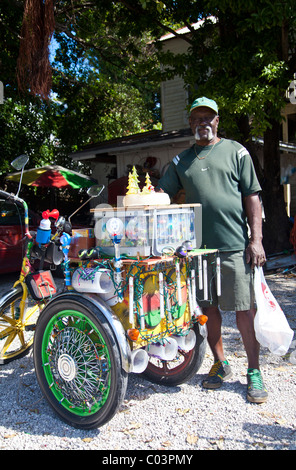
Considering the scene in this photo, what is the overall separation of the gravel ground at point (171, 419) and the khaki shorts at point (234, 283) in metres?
0.70

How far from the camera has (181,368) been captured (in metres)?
3.21

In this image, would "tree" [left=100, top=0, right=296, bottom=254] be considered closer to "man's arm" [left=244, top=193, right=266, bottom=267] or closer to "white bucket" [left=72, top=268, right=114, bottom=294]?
"man's arm" [left=244, top=193, right=266, bottom=267]

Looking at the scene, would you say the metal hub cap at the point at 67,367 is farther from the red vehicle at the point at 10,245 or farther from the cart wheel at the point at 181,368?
the red vehicle at the point at 10,245

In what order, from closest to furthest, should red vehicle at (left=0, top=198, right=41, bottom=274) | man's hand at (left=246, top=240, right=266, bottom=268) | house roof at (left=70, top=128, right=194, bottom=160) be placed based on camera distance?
man's hand at (left=246, top=240, right=266, bottom=268) < red vehicle at (left=0, top=198, right=41, bottom=274) < house roof at (left=70, top=128, right=194, bottom=160)

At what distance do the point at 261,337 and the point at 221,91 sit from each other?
197 inches

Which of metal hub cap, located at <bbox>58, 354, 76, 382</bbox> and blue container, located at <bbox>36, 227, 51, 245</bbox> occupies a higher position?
blue container, located at <bbox>36, 227, 51, 245</bbox>

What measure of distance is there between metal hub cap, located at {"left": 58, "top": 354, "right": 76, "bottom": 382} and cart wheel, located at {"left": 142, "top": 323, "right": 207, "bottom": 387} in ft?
2.53

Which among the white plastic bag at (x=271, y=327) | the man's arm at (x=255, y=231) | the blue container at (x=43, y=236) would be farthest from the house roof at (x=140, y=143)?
the white plastic bag at (x=271, y=327)

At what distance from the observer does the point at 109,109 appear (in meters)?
15.0

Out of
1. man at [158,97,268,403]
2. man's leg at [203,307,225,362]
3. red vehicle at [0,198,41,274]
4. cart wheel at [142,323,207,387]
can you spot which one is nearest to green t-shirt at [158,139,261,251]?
man at [158,97,268,403]

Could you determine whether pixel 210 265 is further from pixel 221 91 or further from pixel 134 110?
pixel 134 110

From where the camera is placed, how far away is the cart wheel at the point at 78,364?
2453 millimetres

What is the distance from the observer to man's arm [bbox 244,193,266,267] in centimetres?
302

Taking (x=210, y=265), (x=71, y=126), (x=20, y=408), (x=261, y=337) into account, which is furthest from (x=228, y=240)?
(x=71, y=126)
